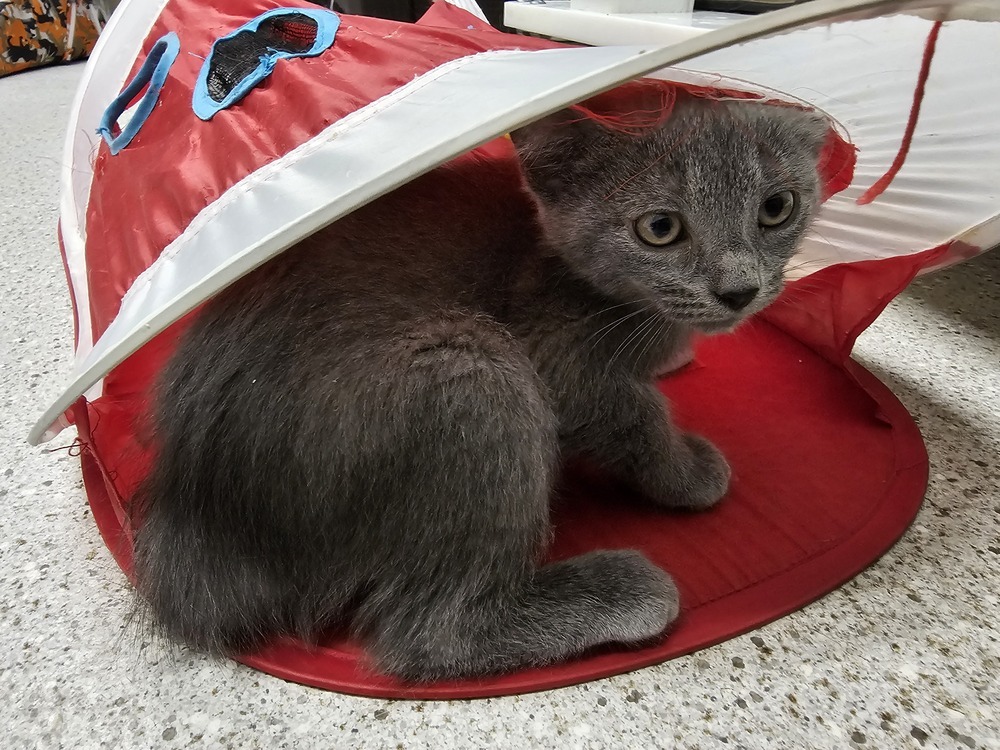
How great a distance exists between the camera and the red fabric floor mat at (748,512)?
0.77 meters

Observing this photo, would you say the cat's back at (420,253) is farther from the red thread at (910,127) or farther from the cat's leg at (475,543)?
the red thread at (910,127)

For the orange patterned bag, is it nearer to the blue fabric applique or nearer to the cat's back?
the blue fabric applique

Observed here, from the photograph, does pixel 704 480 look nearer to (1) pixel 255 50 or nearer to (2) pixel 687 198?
(2) pixel 687 198

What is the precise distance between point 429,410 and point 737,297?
1.12 ft

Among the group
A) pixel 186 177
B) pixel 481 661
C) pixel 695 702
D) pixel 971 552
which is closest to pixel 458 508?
pixel 481 661

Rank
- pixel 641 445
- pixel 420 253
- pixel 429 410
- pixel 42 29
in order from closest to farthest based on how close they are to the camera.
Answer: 1. pixel 429 410
2. pixel 420 253
3. pixel 641 445
4. pixel 42 29

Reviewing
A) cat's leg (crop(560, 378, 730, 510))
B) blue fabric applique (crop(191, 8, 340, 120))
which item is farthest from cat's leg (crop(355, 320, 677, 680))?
blue fabric applique (crop(191, 8, 340, 120))

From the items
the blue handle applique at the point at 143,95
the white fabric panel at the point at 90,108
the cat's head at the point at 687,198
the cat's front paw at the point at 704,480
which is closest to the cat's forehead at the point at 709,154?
the cat's head at the point at 687,198

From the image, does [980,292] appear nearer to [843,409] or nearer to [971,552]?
[843,409]

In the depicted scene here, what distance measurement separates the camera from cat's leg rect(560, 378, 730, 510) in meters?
0.90

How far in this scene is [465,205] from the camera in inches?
34.4

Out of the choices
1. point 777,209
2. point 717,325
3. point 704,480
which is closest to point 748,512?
point 704,480

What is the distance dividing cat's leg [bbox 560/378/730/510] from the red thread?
0.51 metres

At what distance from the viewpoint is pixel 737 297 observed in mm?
751
